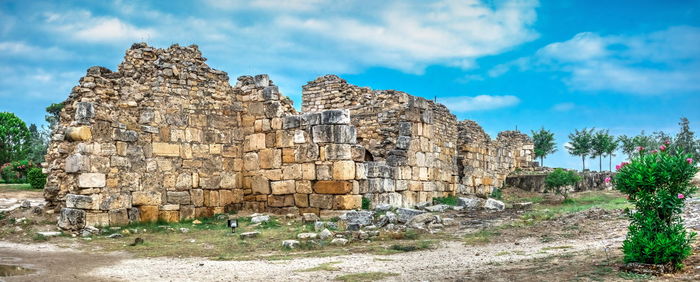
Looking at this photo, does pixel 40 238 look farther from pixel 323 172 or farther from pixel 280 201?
pixel 323 172

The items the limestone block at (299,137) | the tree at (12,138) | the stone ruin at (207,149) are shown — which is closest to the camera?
the stone ruin at (207,149)

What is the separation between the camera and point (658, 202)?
745cm

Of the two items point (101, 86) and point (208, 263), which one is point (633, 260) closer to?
point (208, 263)

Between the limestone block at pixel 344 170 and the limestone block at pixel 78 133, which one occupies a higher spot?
the limestone block at pixel 78 133

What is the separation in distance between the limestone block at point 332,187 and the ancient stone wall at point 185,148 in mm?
26

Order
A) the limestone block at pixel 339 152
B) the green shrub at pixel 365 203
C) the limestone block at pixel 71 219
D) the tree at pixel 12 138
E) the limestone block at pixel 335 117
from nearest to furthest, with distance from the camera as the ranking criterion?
the limestone block at pixel 71 219 < the limestone block at pixel 339 152 < the limestone block at pixel 335 117 < the green shrub at pixel 365 203 < the tree at pixel 12 138

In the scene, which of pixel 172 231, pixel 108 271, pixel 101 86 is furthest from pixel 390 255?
pixel 101 86

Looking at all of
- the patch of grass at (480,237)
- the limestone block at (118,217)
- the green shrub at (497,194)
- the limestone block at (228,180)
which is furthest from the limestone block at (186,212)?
the green shrub at (497,194)

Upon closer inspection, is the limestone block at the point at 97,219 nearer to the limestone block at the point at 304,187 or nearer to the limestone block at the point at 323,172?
the limestone block at the point at 304,187

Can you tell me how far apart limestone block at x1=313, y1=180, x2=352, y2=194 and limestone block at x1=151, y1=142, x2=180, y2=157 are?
3.51m

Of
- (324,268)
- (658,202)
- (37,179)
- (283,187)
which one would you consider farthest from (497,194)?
(37,179)

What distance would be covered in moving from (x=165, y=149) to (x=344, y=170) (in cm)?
436

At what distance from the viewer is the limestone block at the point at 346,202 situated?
15148 mm

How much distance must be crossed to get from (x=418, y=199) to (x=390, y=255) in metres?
8.05
